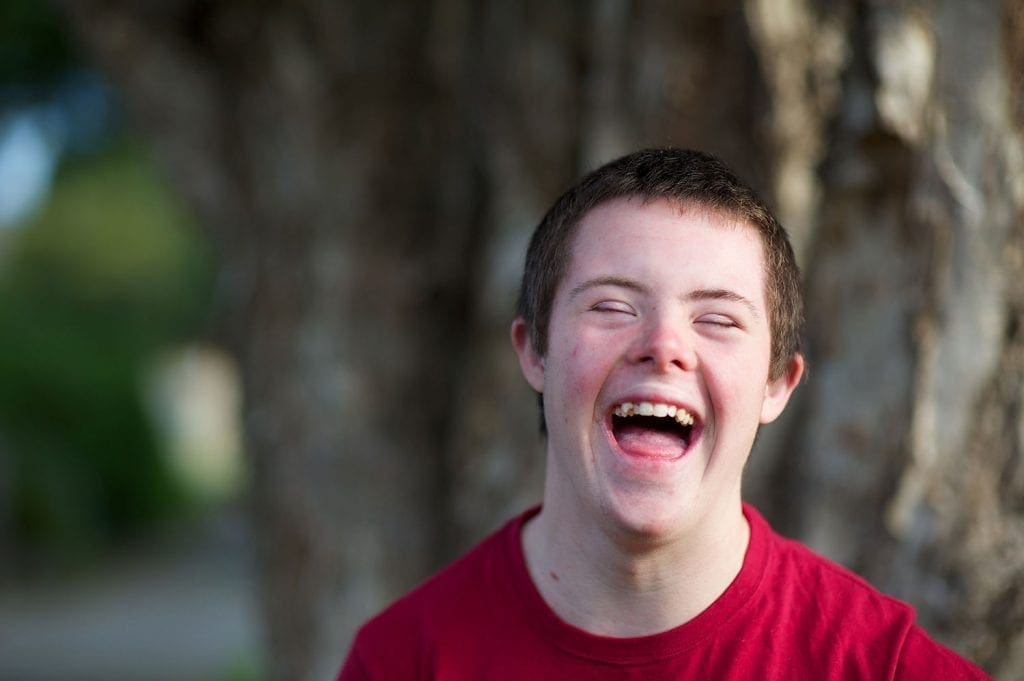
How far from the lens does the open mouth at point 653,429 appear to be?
75.1 inches

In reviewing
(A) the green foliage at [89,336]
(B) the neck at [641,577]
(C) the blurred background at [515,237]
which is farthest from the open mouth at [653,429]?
(A) the green foliage at [89,336]

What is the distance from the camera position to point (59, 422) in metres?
14.2

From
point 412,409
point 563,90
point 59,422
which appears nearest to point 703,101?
point 563,90

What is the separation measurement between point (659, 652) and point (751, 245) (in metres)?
0.71

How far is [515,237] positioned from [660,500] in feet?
6.34

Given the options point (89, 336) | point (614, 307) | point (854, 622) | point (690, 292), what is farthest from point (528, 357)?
point (89, 336)

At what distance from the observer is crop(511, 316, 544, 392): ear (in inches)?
84.7

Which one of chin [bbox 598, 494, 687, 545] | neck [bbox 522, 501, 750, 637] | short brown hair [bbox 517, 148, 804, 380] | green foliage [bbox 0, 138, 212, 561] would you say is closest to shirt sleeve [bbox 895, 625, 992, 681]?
neck [bbox 522, 501, 750, 637]

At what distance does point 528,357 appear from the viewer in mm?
2197

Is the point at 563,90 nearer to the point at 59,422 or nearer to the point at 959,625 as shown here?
the point at 959,625

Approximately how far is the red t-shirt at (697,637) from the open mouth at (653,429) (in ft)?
0.86

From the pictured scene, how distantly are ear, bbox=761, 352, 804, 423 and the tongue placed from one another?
0.67 ft

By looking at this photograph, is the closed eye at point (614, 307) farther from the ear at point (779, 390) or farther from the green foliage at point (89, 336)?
the green foliage at point (89, 336)

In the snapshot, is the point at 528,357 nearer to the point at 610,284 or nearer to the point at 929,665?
the point at 610,284
